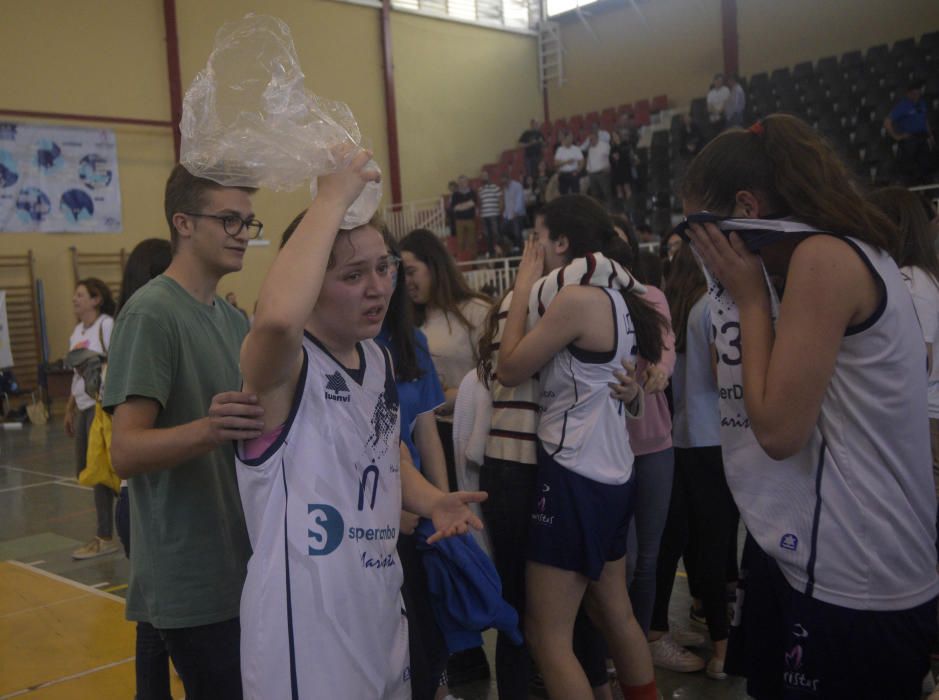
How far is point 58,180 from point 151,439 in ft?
42.1

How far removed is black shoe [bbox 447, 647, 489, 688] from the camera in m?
3.14

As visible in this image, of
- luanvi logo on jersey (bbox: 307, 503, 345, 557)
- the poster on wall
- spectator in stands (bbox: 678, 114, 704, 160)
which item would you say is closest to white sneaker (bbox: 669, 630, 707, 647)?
luanvi logo on jersey (bbox: 307, 503, 345, 557)

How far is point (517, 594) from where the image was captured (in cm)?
235

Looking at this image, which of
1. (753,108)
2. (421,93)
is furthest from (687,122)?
(421,93)

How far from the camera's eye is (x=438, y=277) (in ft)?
10.2

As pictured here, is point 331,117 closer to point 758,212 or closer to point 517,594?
point 758,212

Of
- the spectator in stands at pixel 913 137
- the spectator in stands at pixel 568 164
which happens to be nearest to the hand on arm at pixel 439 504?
the spectator in stands at pixel 913 137

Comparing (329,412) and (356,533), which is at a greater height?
(329,412)

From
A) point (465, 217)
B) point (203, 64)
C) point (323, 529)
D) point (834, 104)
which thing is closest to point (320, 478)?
point (323, 529)

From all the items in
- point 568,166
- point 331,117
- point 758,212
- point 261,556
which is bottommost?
point 261,556

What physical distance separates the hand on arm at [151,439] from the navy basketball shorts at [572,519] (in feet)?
3.20

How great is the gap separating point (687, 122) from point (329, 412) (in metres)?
13.4

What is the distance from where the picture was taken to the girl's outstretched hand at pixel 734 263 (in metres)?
1.45

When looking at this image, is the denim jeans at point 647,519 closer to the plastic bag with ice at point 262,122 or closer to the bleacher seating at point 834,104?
the plastic bag with ice at point 262,122
